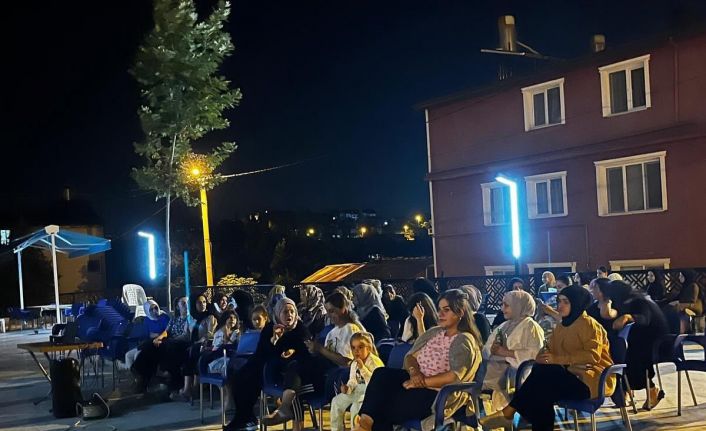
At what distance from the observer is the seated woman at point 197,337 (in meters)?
9.23

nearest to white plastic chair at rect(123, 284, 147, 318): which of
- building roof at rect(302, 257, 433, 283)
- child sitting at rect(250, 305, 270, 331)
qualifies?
child sitting at rect(250, 305, 270, 331)

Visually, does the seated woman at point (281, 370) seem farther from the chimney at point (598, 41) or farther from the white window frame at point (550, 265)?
the chimney at point (598, 41)

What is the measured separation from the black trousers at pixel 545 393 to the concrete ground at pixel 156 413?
1.45 meters

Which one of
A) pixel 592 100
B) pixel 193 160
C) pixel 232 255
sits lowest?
pixel 232 255

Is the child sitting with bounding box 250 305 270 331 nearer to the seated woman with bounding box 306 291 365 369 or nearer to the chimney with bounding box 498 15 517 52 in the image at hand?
the seated woman with bounding box 306 291 365 369

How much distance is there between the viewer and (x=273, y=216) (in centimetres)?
6488

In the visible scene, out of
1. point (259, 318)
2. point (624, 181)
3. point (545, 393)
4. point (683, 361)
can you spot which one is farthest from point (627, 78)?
point (545, 393)

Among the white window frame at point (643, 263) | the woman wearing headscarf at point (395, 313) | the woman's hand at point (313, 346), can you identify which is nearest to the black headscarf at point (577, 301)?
the woman's hand at point (313, 346)

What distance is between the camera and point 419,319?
6.46 m

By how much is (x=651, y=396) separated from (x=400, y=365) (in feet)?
9.52

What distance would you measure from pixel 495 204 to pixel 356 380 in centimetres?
1754

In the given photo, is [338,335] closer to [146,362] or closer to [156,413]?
[156,413]

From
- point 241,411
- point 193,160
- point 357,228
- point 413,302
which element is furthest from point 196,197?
point 357,228

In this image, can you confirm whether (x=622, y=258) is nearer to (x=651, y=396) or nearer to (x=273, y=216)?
(x=651, y=396)
